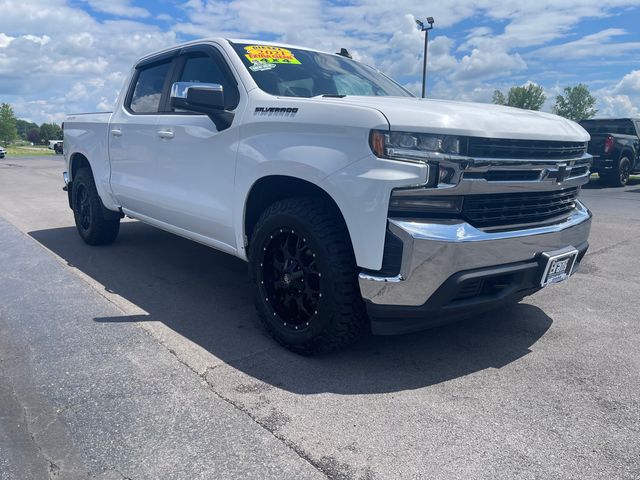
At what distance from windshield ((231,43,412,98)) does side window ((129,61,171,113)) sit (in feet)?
3.52

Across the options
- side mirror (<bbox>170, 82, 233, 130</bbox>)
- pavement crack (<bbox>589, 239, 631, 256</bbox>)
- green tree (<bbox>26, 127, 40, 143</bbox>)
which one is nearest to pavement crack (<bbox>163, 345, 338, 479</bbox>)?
side mirror (<bbox>170, 82, 233, 130</bbox>)

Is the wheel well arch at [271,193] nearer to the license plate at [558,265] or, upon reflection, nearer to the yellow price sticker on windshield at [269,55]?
the yellow price sticker on windshield at [269,55]

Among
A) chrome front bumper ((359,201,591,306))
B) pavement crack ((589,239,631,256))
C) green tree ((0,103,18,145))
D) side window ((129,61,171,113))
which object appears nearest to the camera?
chrome front bumper ((359,201,591,306))

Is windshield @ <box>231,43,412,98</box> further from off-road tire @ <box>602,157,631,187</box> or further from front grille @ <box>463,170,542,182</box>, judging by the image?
off-road tire @ <box>602,157,631,187</box>

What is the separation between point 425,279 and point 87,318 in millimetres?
2535

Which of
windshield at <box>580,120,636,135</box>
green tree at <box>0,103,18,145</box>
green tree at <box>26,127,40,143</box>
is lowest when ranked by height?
green tree at <box>26,127,40,143</box>

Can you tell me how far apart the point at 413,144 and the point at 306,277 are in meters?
0.98

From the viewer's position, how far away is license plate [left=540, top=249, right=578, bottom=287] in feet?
10.1

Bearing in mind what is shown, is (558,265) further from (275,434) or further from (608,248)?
(608,248)

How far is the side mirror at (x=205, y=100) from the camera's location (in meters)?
3.47

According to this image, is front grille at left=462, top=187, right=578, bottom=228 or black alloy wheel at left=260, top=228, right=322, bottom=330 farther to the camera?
black alloy wheel at left=260, top=228, right=322, bottom=330

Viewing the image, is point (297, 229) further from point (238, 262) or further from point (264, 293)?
point (238, 262)

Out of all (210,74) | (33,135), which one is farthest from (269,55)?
(33,135)

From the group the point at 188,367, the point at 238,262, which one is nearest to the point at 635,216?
the point at 238,262
